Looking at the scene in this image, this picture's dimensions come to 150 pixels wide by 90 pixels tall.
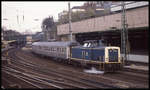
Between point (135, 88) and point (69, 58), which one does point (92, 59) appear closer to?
point (69, 58)

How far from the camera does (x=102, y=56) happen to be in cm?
1825

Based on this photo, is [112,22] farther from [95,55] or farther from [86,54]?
[95,55]

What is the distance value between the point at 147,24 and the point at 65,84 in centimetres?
1527

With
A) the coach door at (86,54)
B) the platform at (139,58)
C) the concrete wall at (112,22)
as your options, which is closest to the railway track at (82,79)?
the coach door at (86,54)

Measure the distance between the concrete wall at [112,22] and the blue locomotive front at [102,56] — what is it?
28.7ft

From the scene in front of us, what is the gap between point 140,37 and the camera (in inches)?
1323

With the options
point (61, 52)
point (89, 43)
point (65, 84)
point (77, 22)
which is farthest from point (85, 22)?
point (65, 84)

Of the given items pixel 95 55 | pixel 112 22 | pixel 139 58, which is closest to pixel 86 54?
pixel 95 55

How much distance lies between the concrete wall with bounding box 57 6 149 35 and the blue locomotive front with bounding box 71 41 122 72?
8.74 m

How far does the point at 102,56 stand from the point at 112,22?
13.6 metres

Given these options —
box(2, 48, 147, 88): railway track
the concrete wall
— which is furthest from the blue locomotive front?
the concrete wall

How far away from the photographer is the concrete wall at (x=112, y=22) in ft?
83.8

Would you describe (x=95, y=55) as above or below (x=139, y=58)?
above

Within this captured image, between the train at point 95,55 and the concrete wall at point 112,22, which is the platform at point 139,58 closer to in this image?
the concrete wall at point 112,22
